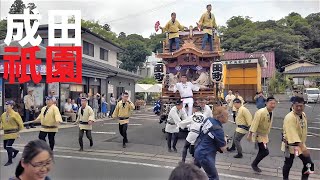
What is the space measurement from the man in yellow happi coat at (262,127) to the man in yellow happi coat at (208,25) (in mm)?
5544

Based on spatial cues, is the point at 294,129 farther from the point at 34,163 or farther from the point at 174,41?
the point at 174,41

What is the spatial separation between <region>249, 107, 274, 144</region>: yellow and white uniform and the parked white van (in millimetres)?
21218

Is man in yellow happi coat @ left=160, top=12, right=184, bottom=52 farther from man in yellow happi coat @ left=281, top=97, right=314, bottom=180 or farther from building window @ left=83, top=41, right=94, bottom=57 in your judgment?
building window @ left=83, top=41, right=94, bottom=57

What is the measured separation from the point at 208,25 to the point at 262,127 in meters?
6.17

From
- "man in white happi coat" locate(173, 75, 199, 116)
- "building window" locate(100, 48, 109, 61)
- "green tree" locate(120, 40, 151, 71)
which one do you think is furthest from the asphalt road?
"green tree" locate(120, 40, 151, 71)

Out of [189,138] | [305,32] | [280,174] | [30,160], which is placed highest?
[305,32]

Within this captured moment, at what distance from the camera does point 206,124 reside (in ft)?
15.7

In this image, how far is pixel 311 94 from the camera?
88.1 feet

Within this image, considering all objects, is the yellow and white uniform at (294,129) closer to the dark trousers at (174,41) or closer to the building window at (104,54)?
the dark trousers at (174,41)

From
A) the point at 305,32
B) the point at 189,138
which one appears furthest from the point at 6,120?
the point at 305,32

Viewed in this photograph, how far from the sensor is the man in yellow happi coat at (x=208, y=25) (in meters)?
11.9

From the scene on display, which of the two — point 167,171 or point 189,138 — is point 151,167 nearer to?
point 167,171

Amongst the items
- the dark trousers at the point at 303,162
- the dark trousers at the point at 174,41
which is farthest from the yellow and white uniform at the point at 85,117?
the dark trousers at the point at 303,162

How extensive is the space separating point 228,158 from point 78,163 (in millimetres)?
3704
